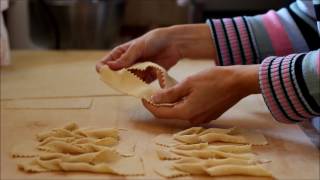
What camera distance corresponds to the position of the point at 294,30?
0.77 metres

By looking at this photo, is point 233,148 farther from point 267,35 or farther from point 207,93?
point 267,35

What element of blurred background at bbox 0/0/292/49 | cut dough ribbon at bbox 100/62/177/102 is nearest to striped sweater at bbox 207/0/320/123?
cut dough ribbon at bbox 100/62/177/102

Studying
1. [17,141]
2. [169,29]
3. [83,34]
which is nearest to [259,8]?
[83,34]

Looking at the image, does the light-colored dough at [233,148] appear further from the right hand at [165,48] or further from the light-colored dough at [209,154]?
the right hand at [165,48]

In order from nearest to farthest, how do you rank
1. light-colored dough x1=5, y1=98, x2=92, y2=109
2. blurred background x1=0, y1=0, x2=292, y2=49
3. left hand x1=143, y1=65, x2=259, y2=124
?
left hand x1=143, y1=65, x2=259, y2=124
light-colored dough x1=5, y1=98, x2=92, y2=109
blurred background x1=0, y1=0, x2=292, y2=49

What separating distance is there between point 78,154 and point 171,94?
152mm

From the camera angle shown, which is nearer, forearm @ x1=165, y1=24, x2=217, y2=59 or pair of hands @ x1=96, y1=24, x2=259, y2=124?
pair of hands @ x1=96, y1=24, x2=259, y2=124

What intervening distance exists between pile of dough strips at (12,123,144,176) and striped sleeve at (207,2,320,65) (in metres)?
0.24

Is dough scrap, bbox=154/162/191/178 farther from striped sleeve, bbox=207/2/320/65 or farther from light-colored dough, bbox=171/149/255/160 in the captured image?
striped sleeve, bbox=207/2/320/65

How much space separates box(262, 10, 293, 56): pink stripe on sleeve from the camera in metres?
0.75

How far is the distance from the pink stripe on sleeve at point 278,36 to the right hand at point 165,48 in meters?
0.09

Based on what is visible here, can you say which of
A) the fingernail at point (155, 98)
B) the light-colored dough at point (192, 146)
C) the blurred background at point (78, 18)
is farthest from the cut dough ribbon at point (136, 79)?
the blurred background at point (78, 18)

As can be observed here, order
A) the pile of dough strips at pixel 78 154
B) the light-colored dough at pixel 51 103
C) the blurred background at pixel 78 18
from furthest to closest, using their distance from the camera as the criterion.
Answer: the blurred background at pixel 78 18, the light-colored dough at pixel 51 103, the pile of dough strips at pixel 78 154

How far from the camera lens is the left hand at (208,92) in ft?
2.03
